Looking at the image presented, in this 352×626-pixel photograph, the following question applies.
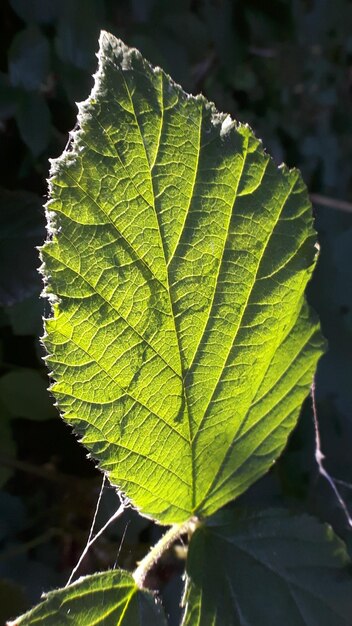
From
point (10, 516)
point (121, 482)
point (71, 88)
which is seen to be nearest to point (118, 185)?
point (121, 482)

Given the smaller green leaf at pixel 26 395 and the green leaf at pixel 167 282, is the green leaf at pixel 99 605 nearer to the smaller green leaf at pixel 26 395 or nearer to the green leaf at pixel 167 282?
the green leaf at pixel 167 282

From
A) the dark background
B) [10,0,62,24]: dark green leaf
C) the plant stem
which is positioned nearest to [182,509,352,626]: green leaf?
the plant stem

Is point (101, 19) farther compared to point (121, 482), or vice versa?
point (101, 19)

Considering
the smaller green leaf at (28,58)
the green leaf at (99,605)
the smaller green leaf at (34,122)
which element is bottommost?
the green leaf at (99,605)

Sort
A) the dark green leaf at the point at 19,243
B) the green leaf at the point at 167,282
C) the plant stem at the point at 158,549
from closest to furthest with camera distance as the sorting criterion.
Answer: the green leaf at the point at 167,282 < the plant stem at the point at 158,549 < the dark green leaf at the point at 19,243

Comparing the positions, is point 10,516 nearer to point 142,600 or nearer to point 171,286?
point 142,600

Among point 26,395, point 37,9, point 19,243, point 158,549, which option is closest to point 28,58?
point 37,9

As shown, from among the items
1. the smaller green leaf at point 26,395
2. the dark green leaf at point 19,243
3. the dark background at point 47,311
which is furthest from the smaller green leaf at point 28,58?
the smaller green leaf at point 26,395
